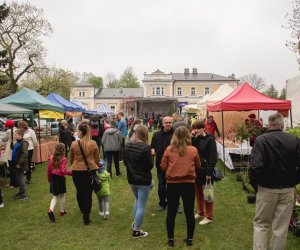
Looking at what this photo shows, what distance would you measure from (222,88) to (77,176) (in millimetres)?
12983

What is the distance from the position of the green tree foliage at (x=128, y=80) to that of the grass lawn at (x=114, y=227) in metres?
82.0

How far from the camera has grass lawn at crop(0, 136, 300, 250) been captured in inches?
191

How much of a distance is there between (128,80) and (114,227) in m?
85.2

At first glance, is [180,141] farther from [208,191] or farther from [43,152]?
[43,152]

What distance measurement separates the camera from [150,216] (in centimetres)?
616

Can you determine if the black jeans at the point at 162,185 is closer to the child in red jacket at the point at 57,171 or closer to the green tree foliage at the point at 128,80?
the child in red jacket at the point at 57,171

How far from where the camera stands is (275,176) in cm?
373

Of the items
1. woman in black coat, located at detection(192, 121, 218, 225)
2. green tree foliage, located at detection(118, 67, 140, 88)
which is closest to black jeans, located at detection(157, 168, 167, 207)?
woman in black coat, located at detection(192, 121, 218, 225)

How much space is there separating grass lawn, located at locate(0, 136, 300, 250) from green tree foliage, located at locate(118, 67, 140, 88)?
269 ft

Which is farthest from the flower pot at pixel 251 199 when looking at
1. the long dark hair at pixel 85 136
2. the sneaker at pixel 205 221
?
the long dark hair at pixel 85 136

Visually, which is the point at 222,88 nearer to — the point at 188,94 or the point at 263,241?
the point at 263,241

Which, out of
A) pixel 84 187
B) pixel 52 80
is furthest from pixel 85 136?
pixel 52 80

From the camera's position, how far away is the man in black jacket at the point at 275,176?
372 cm

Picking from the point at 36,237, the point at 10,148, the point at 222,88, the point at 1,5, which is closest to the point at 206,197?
the point at 36,237
